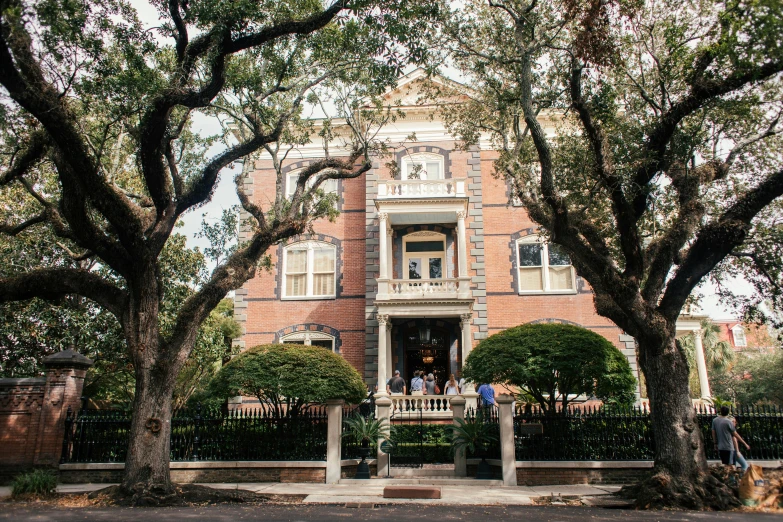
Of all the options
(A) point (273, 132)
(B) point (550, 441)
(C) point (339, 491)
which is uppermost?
(A) point (273, 132)

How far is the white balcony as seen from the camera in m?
20.3

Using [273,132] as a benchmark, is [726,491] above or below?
below

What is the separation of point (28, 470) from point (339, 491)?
6765mm

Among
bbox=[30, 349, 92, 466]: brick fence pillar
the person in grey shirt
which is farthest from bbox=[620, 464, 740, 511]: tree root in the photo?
bbox=[30, 349, 92, 466]: brick fence pillar

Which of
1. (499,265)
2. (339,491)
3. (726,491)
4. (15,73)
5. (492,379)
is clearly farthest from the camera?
(499,265)

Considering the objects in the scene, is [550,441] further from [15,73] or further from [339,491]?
[15,73]

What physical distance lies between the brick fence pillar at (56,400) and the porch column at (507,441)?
9363 mm

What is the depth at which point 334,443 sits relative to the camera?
12.4 metres

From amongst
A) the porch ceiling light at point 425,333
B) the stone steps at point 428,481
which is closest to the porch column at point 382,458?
the stone steps at point 428,481

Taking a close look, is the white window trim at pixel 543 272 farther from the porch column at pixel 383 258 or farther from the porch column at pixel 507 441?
the porch column at pixel 507 441

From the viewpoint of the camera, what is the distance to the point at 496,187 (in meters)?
23.5

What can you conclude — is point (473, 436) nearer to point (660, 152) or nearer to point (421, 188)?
point (660, 152)

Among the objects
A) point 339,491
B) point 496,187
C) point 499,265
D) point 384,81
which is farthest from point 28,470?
point 496,187

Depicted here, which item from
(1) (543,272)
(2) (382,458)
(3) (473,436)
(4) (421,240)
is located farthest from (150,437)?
(1) (543,272)
